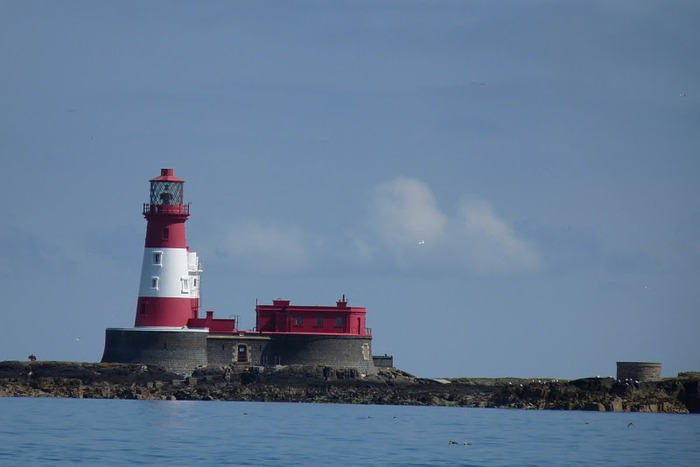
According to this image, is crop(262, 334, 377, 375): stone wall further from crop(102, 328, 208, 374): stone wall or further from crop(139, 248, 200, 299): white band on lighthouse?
crop(139, 248, 200, 299): white band on lighthouse

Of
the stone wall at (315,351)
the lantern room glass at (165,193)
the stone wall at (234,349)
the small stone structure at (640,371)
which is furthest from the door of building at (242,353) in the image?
the small stone structure at (640,371)

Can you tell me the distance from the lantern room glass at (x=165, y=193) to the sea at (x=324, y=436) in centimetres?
998

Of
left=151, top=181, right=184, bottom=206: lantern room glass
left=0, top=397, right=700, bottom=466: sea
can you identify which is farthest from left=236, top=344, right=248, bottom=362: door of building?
left=151, top=181, right=184, bottom=206: lantern room glass

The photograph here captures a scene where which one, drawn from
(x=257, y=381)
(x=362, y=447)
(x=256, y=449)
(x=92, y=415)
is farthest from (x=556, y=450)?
(x=257, y=381)

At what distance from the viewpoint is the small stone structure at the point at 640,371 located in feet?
241

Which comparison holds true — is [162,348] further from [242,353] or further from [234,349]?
[242,353]

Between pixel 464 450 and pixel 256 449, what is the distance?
6734 millimetres

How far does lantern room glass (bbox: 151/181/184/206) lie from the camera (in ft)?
249

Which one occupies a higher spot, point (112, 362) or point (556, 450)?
point (112, 362)

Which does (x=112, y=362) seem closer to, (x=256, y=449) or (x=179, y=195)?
(x=179, y=195)

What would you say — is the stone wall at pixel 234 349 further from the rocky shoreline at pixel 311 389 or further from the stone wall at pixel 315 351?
the rocky shoreline at pixel 311 389

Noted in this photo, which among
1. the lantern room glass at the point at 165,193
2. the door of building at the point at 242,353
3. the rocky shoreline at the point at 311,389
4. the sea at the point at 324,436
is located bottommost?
the sea at the point at 324,436

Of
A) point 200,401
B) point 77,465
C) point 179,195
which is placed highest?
point 179,195

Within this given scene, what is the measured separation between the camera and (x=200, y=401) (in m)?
74.2
